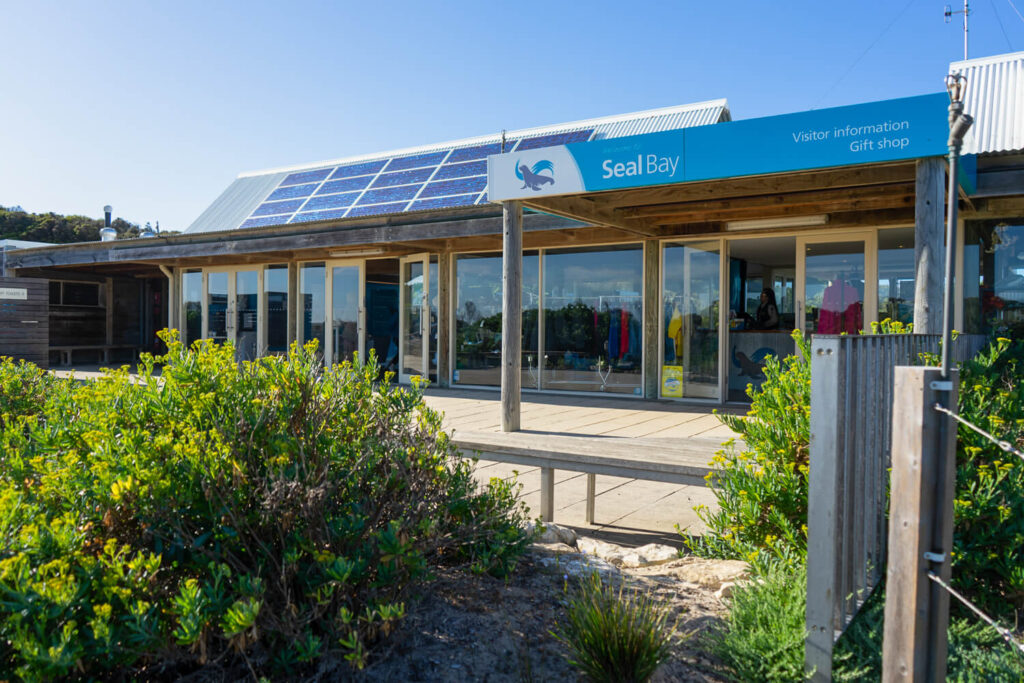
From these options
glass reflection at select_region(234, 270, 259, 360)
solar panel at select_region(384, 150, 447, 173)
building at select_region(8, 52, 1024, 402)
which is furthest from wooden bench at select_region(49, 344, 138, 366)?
solar panel at select_region(384, 150, 447, 173)

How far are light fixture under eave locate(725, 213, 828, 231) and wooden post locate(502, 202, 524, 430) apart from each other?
427 cm

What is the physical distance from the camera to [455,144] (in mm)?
15391

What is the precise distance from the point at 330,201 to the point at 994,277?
11.4 m

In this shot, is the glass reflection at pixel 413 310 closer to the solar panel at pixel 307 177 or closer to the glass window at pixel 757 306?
the solar panel at pixel 307 177

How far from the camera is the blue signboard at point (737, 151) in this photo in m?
4.89

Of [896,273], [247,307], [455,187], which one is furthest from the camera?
[247,307]

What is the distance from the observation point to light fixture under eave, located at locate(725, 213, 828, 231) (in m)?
9.01

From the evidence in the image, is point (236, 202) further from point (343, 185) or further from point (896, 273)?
point (896, 273)

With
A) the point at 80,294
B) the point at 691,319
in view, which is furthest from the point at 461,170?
the point at 80,294

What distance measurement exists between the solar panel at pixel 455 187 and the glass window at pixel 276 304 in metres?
4.13

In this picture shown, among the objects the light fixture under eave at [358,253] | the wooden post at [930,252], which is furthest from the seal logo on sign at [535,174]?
the light fixture under eave at [358,253]

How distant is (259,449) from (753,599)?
196 centimetres

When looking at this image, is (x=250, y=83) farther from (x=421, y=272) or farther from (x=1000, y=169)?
(x=1000, y=169)

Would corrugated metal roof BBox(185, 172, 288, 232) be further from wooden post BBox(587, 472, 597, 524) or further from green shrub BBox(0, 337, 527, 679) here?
green shrub BBox(0, 337, 527, 679)
